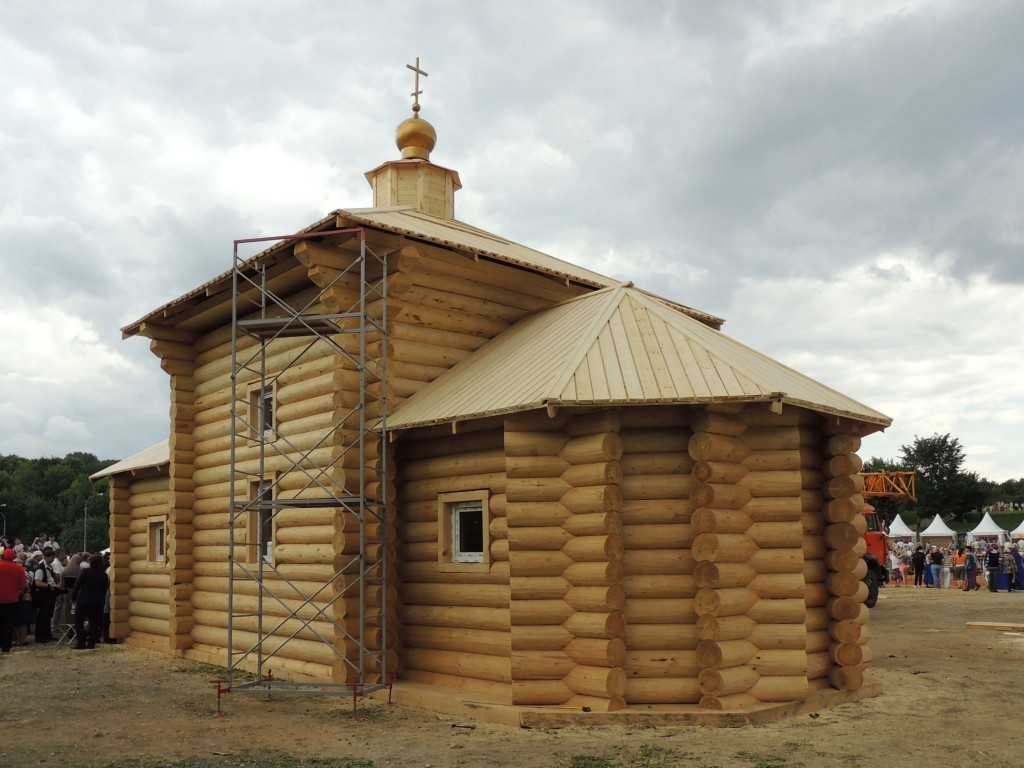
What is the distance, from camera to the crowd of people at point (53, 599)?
1767cm

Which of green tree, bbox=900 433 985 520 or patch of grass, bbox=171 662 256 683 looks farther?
green tree, bbox=900 433 985 520

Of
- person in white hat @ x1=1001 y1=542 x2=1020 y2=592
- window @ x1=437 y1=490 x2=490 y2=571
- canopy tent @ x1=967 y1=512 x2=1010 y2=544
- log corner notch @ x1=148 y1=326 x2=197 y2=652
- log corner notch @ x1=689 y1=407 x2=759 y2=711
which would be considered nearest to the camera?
Result: log corner notch @ x1=689 y1=407 x2=759 y2=711

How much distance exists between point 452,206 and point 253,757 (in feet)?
39.9

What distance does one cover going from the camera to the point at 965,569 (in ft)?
108

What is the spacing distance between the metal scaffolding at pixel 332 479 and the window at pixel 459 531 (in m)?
0.81

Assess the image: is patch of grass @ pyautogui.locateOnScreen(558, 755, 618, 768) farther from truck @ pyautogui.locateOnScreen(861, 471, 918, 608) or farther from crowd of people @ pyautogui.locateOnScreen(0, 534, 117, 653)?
crowd of people @ pyautogui.locateOnScreen(0, 534, 117, 653)

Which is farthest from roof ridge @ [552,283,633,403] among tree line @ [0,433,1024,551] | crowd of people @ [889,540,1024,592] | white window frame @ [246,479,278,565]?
tree line @ [0,433,1024,551]

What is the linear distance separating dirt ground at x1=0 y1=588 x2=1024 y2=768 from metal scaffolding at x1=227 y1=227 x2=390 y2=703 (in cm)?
79

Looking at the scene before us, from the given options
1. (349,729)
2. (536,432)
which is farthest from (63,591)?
(536,432)

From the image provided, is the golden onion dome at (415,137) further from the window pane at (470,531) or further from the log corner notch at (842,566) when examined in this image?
the log corner notch at (842,566)

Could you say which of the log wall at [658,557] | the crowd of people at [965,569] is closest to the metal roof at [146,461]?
the log wall at [658,557]

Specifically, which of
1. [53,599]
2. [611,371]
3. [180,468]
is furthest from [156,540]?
[611,371]

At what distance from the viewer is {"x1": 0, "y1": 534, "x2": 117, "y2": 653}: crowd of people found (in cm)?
1767

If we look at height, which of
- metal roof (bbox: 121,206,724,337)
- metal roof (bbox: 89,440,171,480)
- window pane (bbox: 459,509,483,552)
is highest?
metal roof (bbox: 121,206,724,337)
